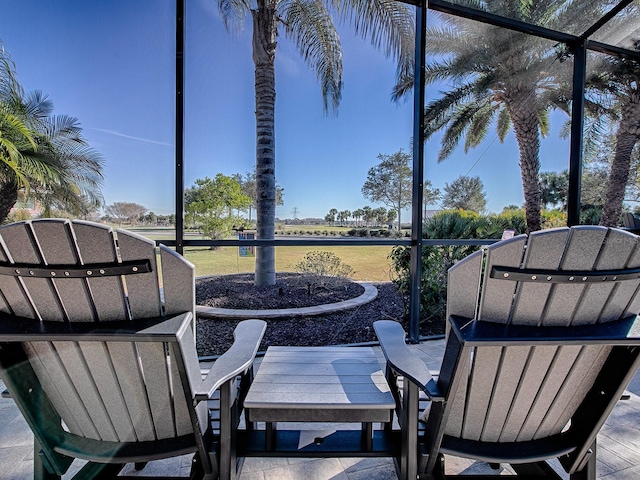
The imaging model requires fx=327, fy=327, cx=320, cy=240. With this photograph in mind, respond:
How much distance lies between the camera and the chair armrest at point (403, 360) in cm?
111

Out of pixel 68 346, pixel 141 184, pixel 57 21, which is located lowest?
pixel 68 346

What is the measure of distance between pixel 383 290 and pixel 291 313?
1.33m

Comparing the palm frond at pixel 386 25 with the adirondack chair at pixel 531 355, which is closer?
the adirondack chair at pixel 531 355

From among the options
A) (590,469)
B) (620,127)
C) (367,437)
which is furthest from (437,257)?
(620,127)

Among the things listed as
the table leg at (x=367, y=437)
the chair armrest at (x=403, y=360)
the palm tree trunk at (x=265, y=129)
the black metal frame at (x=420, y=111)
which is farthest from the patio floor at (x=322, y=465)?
the palm tree trunk at (x=265, y=129)

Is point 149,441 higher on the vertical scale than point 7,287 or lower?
lower

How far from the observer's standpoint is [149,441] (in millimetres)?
1235

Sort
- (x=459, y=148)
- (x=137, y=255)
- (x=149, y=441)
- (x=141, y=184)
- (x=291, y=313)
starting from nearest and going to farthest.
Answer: (x=137, y=255) < (x=149, y=441) < (x=141, y=184) < (x=291, y=313) < (x=459, y=148)

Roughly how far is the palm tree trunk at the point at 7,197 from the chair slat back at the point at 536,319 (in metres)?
4.18

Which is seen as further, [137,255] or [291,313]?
[291,313]

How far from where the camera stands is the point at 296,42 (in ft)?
14.2

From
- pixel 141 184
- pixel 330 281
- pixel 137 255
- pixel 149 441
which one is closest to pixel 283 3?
pixel 141 184

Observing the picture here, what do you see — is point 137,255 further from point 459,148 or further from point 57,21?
point 459,148

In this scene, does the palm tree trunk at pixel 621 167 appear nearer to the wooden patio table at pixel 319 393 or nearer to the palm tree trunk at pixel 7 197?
the wooden patio table at pixel 319 393
